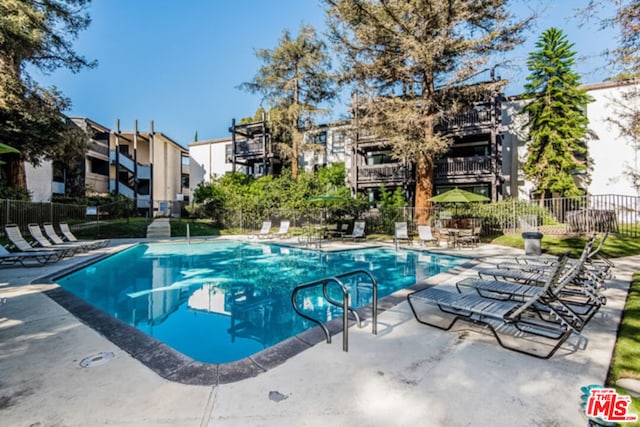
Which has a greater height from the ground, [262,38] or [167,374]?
[262,38]

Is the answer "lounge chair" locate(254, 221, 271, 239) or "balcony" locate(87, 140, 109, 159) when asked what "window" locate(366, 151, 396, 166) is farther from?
"balcony" locate(87, 140, 109, 159)

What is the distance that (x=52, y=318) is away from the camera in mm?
4336

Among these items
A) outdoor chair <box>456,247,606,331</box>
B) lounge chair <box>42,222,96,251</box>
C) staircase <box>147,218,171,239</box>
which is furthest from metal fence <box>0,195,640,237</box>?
outdoor chair <box>456,247,606,331</box>

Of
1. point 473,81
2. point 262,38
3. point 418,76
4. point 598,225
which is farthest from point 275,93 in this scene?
point 598,225

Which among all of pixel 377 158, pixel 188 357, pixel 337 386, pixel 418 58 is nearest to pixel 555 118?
pixel 418 58

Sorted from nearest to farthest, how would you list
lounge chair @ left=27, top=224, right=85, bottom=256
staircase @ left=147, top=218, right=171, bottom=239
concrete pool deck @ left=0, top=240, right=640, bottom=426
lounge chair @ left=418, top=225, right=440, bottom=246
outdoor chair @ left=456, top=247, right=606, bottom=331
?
1. concrete pool deck @ left=0, top=240, right=640, bottom=426
2. outdoor chair @ left=456, top=247, right=606, bottom=331
3. lounge chair @ left=27, top=224, right=85, bottom=256
4. lounge chair @ left=418, top=225, right=440, bottom=246
5. staircase @ left=147, top=218, right=171, bottom=239

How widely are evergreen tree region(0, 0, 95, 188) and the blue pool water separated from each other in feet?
22.4

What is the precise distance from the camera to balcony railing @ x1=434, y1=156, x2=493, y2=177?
17.9 meters

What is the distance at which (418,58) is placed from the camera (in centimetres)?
1343

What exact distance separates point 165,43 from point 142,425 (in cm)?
2399

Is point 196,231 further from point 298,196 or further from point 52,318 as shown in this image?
point 52,318

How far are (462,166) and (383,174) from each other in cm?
487

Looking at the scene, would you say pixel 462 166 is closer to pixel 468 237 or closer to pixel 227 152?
pixel 468 237

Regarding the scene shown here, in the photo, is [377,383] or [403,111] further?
[403,111]
